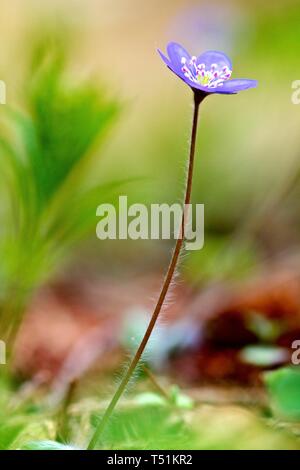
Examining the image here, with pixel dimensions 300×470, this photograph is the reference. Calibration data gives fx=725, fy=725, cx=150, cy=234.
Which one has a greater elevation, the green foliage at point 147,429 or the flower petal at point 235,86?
the flower petal at point 235,86

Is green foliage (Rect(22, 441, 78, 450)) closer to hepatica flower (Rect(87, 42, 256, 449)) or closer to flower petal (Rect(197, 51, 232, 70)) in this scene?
hepatica flower (Rect(87, 42, 256, 449))

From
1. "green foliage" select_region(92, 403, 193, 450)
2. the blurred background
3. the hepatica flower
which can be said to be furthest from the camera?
the blurred background

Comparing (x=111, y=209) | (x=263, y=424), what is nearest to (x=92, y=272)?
(x=111, y=209)

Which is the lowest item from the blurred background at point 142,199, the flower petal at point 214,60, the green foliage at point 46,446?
the green foliage at point 46,446

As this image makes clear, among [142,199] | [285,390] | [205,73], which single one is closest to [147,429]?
[285,390]

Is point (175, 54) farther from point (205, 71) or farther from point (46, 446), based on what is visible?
point (46, 446)

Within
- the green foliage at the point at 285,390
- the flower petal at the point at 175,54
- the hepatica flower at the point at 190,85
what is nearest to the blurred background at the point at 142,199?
the green foliage at the point at 285,390

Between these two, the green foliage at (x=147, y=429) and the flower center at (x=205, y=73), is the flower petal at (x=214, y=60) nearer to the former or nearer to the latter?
the flower center at (x=205, y=73)

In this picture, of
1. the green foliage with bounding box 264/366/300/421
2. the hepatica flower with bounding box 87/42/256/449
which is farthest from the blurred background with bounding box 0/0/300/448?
the hepatica flower with bounding box 87/42/256/449
